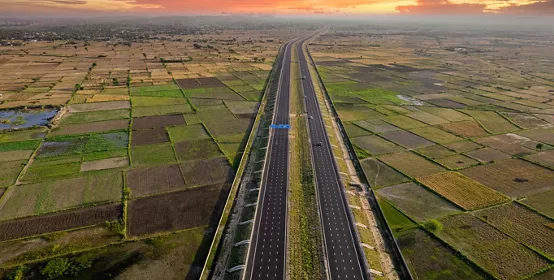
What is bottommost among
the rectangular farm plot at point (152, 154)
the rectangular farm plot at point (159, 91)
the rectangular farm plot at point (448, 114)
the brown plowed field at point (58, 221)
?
the brown plowed field at point (58, 221)

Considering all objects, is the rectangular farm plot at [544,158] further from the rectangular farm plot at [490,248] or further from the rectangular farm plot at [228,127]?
the rectangular farm plot at [228,127]

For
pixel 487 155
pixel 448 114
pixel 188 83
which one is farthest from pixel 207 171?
pixel 188 83

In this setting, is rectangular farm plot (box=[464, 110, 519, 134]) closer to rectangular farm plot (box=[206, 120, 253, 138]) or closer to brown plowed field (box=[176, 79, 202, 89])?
rectangular farm plot (box=[206, 120, 253, 138])

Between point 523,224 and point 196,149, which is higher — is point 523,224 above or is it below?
below

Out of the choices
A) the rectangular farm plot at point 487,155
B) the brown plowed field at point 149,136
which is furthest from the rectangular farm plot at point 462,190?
the brown plowed field at point 149,136

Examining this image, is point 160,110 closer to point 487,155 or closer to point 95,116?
point 95,116

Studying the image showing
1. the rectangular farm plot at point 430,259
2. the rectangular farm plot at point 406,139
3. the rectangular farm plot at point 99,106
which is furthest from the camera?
the rectangular farm plot at point 99,106

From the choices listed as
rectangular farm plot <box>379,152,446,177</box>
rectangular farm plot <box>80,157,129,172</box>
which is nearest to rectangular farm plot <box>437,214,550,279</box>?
rectangular farm plot <box>379,152,446,177</box>
